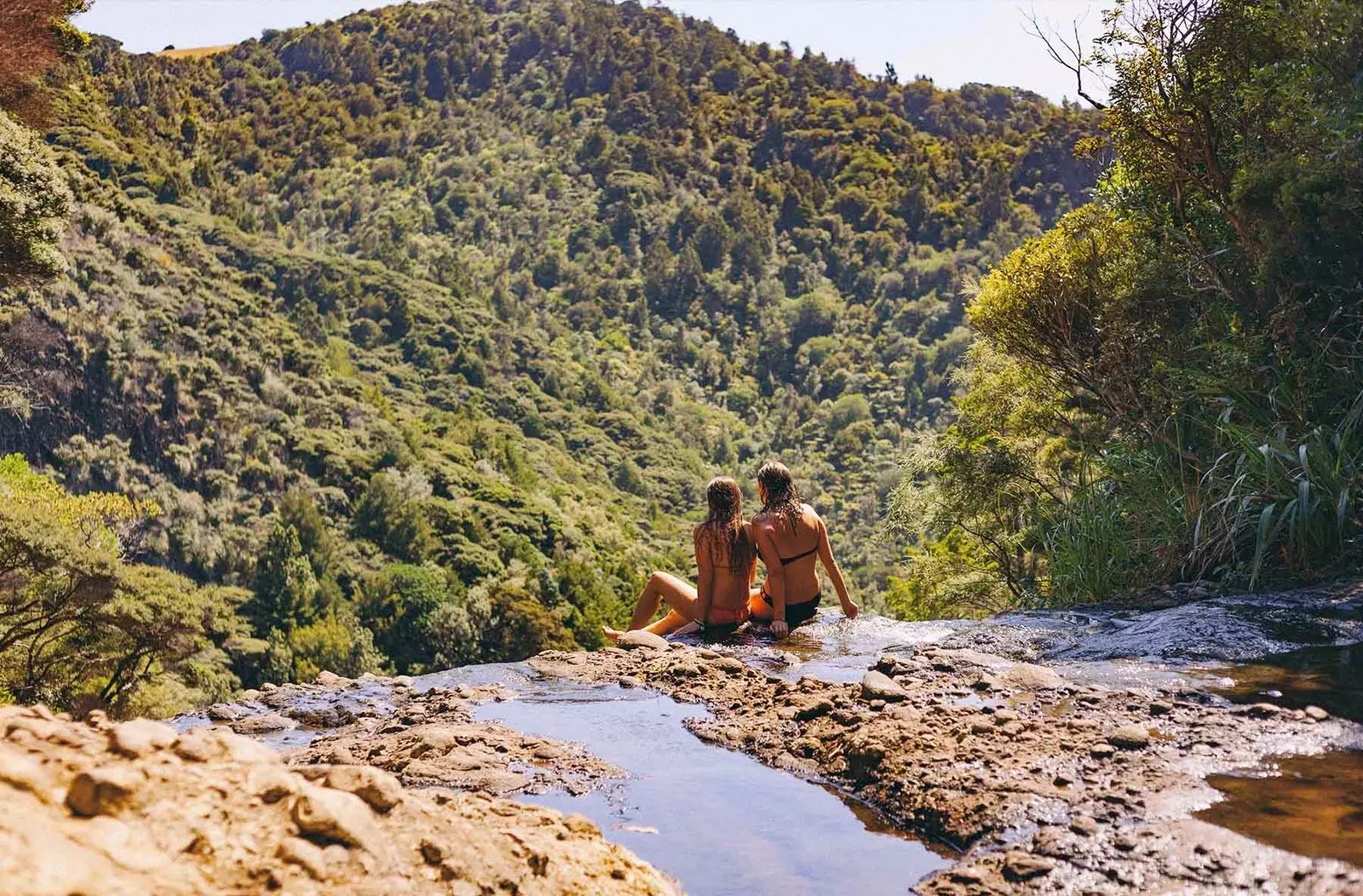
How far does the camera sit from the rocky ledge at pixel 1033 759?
3.08 meters

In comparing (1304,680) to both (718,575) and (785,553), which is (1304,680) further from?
(718,575)

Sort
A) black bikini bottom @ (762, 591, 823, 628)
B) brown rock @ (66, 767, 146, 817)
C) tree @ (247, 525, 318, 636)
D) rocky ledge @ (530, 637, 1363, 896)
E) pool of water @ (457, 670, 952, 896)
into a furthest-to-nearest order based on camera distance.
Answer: tree @ (247, 525, 318, 636) → black bikini bottom @ (762, 591, 823, 628) → pool of water @ (457, 670, 952, 896) → rocky ledge @ (530, 637, 1363, 896) → brown rock @ (66, 767, 146, 817)

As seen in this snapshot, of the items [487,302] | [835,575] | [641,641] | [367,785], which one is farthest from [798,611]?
[487,302]

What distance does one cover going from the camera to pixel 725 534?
24.1 ft

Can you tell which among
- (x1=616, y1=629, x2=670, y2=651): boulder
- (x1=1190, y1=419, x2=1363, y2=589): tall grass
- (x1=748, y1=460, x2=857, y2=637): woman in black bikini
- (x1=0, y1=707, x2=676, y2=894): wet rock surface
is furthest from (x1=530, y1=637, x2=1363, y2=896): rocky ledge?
A: (x1=1190, y1=419, x2=1363, y2=589): tall grass

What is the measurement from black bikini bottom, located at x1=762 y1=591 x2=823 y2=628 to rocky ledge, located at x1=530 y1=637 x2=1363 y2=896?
5.68ft

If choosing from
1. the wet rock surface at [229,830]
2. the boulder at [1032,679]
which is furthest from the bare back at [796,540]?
the wet rock surface at [229,830]

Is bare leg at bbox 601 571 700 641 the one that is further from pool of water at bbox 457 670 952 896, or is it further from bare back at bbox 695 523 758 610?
pool of water at bbox 457 670 952 896

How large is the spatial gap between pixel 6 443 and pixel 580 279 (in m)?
61.5

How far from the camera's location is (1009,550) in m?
17.2

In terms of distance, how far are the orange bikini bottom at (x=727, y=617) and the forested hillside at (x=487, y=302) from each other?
12.4 m

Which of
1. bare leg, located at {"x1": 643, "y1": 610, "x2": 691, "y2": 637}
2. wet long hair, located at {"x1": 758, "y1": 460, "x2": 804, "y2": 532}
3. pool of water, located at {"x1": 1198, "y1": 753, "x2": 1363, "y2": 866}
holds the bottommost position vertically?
bare leg, located at {"x1": 643, "y1": 610, "x2": 691, "y2": 637}

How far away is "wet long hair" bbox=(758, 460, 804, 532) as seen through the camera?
24.6 ft

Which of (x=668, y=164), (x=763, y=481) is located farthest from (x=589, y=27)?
(x=763, y=481)
